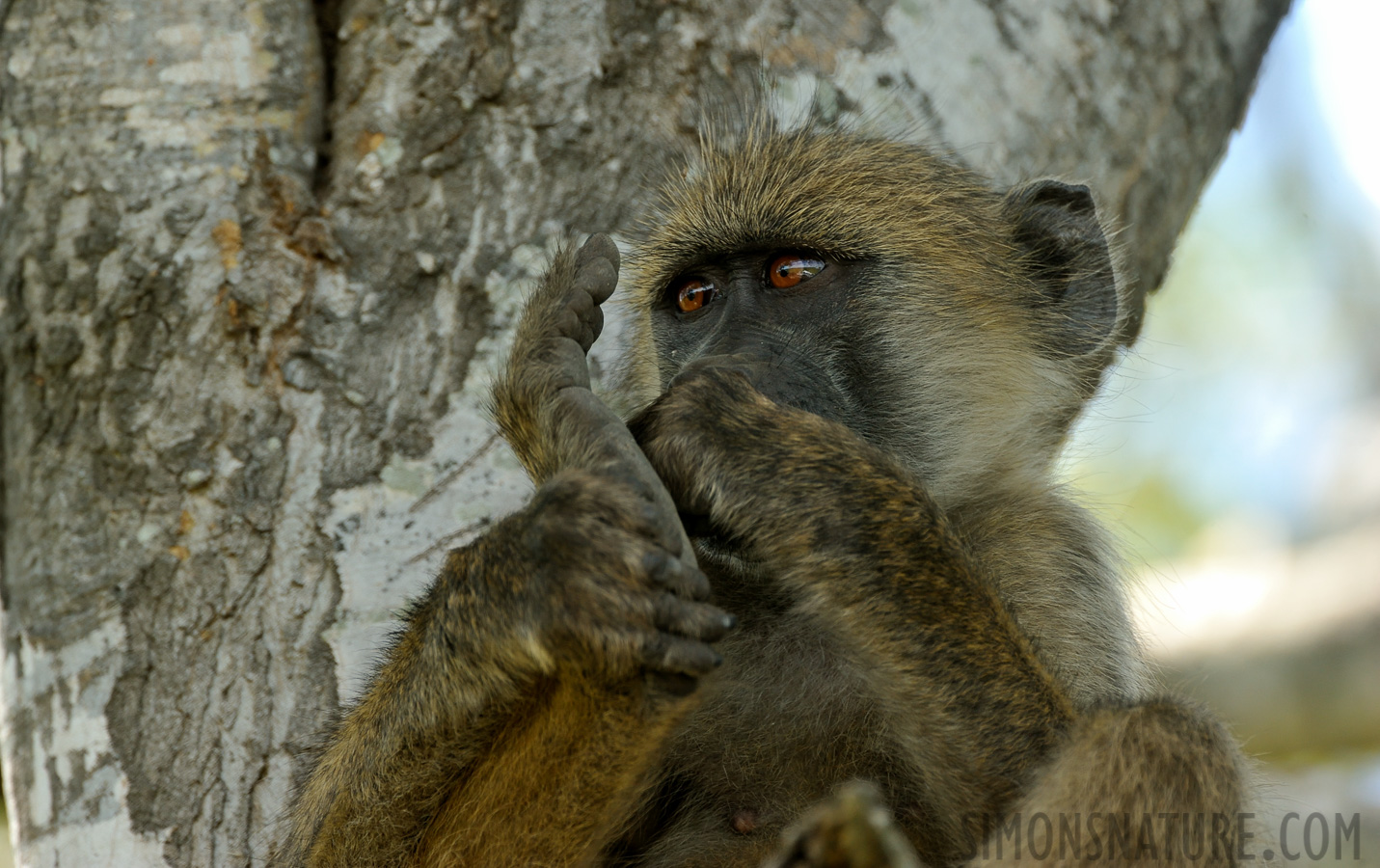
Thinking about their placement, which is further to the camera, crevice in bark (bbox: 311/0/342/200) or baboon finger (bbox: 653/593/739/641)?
crevice in bark (bbox: 311/0/342/200)

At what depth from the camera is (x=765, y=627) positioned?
2.88 m

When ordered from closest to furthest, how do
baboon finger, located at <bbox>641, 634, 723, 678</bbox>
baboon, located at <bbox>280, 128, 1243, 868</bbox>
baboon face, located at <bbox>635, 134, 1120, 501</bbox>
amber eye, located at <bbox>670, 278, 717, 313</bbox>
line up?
baboon finger, located at <bbox>641, 634, 723, 678</bbox> → baboon, located at <bbox>280, 128, 1243, 868</bbox> → baboon face, located at <bbox>635, 134, 1120, 501</bbox> → amber eye, located at <bbox>670, 278, 717, 313</bbox>

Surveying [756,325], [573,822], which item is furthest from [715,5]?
[573,822]

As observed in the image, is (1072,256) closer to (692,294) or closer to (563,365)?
(692,294)

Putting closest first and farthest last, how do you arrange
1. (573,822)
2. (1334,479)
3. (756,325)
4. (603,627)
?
(603,627)
(573,822)
(756,325)
(1334,479)

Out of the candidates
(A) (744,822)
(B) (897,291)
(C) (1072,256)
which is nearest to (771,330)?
(B) (897,291)

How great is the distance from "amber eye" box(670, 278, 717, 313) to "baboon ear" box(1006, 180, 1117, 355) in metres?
0.95

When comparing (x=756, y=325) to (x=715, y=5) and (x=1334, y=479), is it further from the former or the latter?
(x=1334, y=479)

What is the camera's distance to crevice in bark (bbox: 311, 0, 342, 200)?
3213mm

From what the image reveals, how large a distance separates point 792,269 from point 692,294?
1.13ft

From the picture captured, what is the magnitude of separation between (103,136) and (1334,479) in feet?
25.4

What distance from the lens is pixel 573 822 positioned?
2338 mm

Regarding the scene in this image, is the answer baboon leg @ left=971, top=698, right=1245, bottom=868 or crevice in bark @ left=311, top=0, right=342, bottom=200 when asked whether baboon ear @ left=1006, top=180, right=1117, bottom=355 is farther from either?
crevice in bark @ left=311, top=0, right=342, bottom=200

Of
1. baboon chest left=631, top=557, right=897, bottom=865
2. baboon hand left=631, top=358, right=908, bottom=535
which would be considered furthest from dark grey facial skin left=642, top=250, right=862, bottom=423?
baboon chest left=631, top=557, right=897, bottom=865
